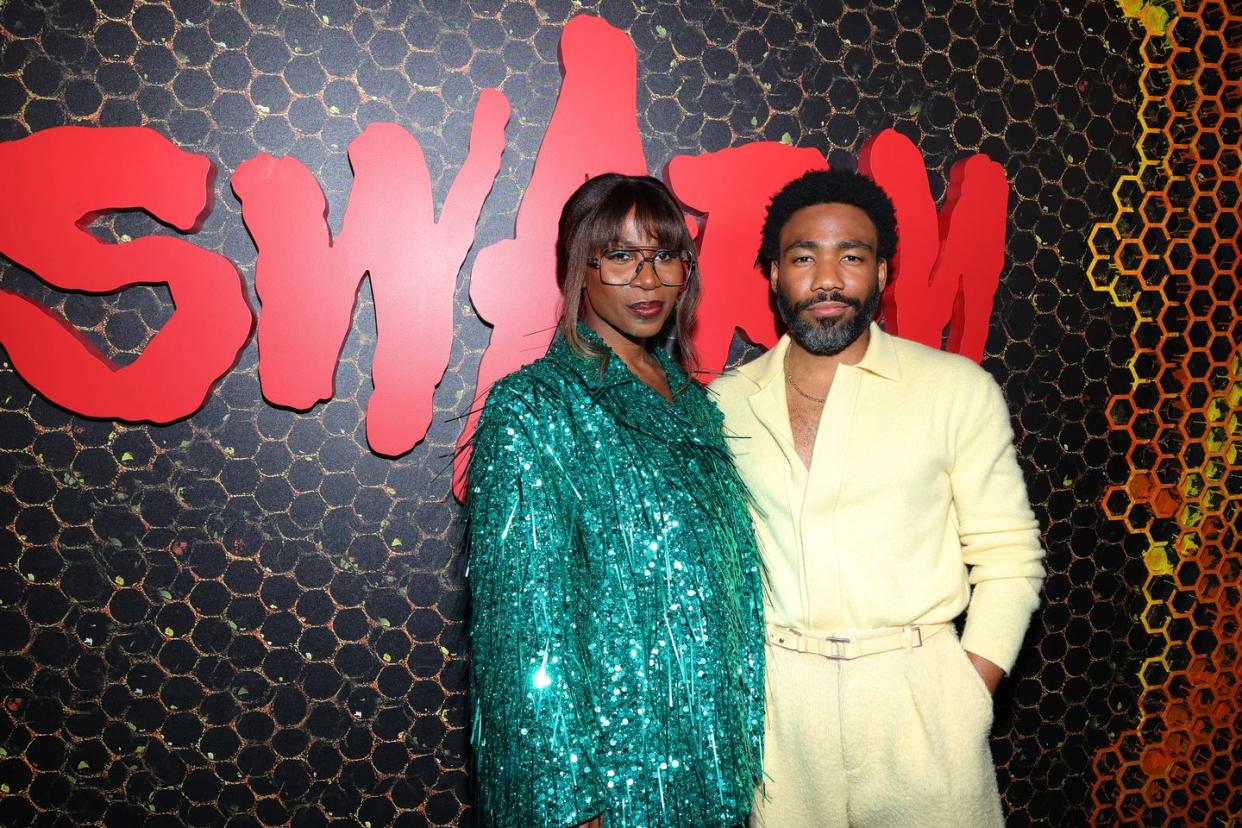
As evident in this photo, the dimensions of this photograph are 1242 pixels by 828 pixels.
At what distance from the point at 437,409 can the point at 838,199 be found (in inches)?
46.3

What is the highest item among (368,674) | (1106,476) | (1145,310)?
(1145,310)

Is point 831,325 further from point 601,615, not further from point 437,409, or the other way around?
point 437,409

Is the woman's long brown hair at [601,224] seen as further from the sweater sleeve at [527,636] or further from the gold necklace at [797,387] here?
the gold necklace at [797,387]

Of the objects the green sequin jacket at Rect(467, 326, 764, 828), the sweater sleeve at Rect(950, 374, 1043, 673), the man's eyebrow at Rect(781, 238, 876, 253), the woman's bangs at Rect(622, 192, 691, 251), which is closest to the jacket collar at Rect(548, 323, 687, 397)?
the green sequin jacket at Rect(467, 326, 764, 828)

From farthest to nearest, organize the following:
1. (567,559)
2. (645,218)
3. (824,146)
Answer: (824,146) → (645,218) → (567,559)

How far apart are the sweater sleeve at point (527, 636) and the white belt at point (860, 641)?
1.77 feet

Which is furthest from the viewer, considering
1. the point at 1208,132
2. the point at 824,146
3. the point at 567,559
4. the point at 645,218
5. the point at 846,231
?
the point at 1208,132

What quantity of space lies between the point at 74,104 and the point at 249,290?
2.04 feet

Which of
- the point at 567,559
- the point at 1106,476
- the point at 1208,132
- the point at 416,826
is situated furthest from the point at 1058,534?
the point at 416,826

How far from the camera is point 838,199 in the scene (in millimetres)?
2035

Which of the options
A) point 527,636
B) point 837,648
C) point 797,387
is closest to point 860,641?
point 837,648

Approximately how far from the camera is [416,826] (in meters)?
2.40

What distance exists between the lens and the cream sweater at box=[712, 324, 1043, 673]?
184 cm

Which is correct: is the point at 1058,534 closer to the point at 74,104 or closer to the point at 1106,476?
the point at 1106,476
